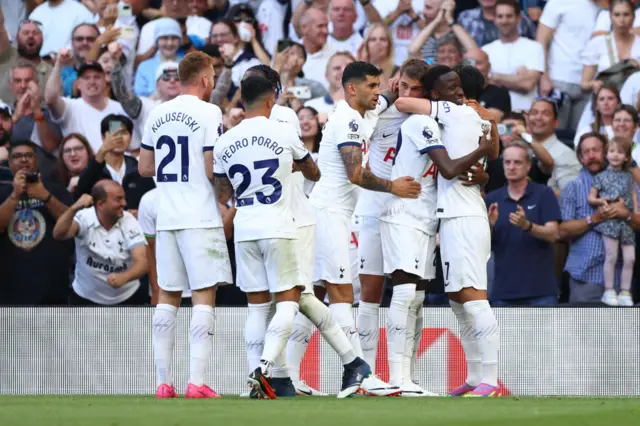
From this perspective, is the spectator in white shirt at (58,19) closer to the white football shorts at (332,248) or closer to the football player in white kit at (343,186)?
the football player in white kit at (343,186)

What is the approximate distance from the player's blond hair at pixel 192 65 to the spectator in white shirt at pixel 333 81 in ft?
16.2

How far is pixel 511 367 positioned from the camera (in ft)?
37.9

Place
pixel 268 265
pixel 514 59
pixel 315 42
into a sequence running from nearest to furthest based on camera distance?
pixel 268 265 < pixel 514 59 < pixel 315 42

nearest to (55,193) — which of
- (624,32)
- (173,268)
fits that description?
(173,268)

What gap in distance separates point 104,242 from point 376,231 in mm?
3566

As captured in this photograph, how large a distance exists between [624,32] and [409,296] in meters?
6.39

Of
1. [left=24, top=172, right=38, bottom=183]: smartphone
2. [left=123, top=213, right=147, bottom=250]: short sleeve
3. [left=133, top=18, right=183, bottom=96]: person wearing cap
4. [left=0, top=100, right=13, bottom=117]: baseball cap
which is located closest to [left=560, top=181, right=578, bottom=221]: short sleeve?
[left=123, top=213, right=147, bottom=250]: short sleeve

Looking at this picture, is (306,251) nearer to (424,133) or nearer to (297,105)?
(424,133)

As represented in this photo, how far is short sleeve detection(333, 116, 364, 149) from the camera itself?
957 cm

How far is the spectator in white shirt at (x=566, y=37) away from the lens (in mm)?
15156

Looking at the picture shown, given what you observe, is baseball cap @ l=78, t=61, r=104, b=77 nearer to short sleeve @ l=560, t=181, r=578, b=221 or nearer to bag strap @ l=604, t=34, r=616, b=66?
short sleeve @ l=560, t=181, r=578, b=221

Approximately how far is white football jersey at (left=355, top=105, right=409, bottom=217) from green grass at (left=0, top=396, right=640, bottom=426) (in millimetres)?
2152

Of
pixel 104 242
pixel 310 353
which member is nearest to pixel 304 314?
pixel 310 353

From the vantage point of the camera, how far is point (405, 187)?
969 centimetres
